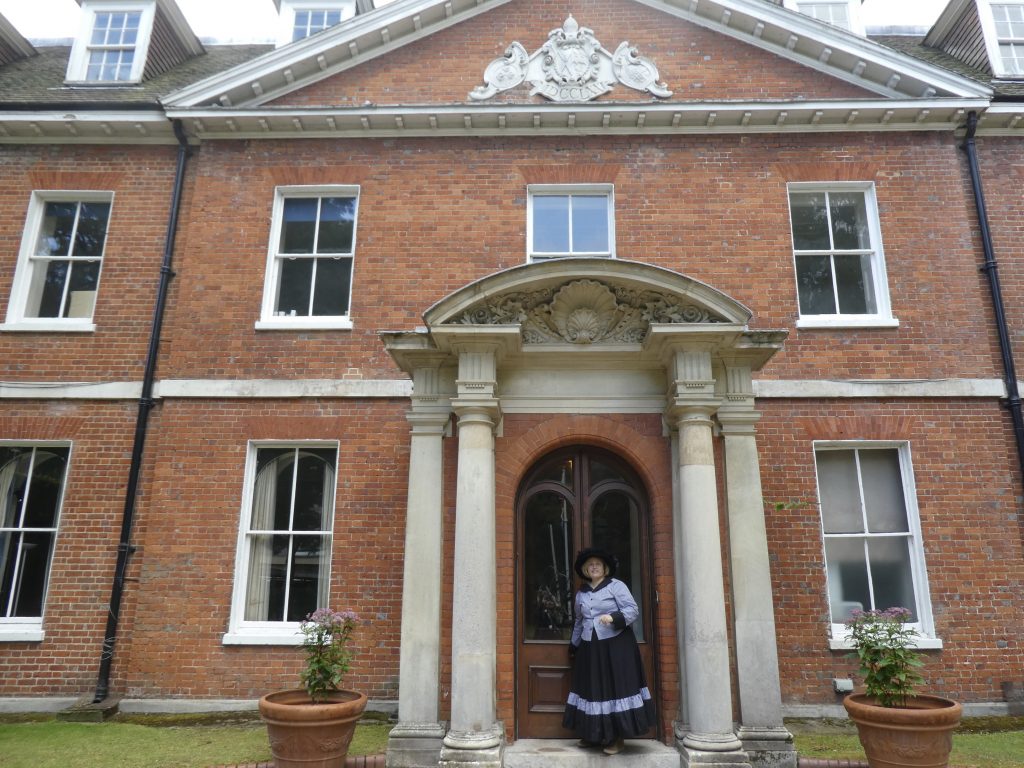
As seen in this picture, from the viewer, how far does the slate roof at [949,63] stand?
32.4ft

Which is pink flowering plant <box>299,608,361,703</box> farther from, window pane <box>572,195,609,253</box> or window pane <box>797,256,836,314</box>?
window pane <box>797,256,836,314</box>

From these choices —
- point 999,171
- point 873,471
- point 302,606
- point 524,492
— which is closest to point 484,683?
point 524,492

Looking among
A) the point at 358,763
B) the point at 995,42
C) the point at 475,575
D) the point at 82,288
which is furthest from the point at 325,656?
the point at 995,42

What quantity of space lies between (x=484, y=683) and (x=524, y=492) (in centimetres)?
197

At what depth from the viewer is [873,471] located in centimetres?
866

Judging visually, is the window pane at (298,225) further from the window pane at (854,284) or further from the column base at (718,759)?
the column base at (718,759)

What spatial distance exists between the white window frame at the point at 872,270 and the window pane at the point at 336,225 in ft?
19.5

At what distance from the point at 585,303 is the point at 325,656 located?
13.9 ft

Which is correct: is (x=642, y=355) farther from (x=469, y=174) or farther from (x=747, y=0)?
(x=747, y=0)

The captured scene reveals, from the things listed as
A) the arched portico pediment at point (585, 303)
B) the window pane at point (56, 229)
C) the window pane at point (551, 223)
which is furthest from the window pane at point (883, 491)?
the window pane at point (56, 229)

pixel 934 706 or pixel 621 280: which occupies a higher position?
pixel 621 280

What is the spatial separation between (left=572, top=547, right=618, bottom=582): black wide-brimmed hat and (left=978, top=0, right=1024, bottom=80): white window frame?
939cm

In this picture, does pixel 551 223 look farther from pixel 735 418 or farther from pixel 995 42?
pixel 995 42

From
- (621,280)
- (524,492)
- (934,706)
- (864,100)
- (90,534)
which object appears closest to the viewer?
(934,706)
